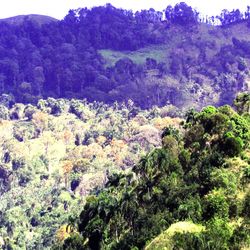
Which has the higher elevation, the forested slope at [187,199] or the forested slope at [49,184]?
the forested slope at [187,199]

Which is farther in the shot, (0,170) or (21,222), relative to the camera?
(0,170)

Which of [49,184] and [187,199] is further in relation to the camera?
[49,184]

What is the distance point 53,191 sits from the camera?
6481 inches

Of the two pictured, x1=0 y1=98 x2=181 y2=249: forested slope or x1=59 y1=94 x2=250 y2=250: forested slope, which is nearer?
x1=59 y1=94 x2=250 y2=250: forested slope

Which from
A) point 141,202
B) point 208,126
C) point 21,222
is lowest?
point 21,222

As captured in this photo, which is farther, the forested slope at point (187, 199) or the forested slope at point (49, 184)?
the forested slope at point (49, 184)

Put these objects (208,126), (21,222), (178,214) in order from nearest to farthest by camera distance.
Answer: (178,214), (208,126), (21,222)

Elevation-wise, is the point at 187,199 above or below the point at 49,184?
above

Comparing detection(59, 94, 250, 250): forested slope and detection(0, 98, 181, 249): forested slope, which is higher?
detection(59, 94, 250, 250): forested slope

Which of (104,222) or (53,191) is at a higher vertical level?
(104,222)

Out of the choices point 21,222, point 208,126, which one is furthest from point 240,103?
point 21,222

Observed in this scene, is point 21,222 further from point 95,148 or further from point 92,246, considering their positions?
point 92,246

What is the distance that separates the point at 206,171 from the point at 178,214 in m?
7.64

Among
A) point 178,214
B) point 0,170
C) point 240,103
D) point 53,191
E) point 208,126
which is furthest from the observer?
point 0,170
